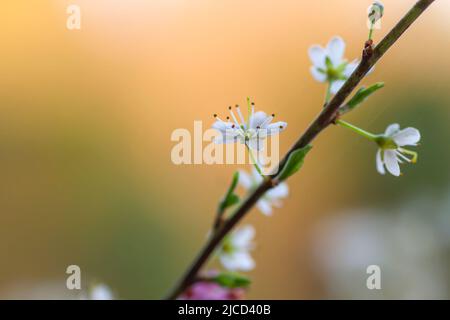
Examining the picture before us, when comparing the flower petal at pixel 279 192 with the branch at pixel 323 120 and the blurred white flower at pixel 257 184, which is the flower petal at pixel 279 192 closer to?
the blurred white flower at pixel 257 184

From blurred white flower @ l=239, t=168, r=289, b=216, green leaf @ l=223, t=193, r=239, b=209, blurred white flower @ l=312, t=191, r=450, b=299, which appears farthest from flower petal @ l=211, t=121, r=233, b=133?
blurred white flower @ l=312, t=191, r=450, b=299

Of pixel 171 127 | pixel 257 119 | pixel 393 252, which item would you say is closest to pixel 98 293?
pixel 257 119

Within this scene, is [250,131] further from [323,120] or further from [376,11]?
[376,11]

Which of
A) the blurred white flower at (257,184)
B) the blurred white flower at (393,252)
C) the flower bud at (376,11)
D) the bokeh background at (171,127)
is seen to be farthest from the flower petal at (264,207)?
the bokeh background at (171,127)

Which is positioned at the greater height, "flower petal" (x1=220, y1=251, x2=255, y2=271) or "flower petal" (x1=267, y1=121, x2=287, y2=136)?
"flower petal" (x1=267, y1=121, x2=287, y2=136)

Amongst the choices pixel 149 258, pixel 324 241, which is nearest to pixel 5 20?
pixel 149 258

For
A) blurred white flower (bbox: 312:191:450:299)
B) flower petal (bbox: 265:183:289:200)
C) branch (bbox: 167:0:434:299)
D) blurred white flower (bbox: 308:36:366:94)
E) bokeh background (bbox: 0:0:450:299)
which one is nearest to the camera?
branch (bbox: 167:0:434:299)

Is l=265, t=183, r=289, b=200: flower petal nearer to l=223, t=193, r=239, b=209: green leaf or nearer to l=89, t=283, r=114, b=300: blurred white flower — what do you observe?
l=223, t=193, r=239, b=209: green leaf
